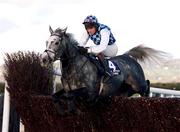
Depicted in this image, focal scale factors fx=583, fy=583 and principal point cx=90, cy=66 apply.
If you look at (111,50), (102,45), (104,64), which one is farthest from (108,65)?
(111,50)

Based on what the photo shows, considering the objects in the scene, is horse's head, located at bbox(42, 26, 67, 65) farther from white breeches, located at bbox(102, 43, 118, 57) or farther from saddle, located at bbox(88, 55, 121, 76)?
white breeches, located at bbox(102, 43, 118, 57)

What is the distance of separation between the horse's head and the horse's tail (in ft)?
8.14

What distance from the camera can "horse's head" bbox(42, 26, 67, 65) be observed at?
637 centimetres

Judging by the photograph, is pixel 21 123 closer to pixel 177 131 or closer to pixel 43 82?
pixel 43 82

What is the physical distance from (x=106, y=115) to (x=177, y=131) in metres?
1.10

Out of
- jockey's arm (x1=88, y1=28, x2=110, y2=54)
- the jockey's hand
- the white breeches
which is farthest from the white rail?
jockey's arm (x1=88, y1=28, x2=110, y2=54)

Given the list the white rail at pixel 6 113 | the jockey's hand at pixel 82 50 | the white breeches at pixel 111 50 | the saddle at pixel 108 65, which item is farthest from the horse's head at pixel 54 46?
the white rail at pixel 6 113

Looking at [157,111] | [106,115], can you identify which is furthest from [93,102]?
[157,111]

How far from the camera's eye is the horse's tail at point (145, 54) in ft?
29.9

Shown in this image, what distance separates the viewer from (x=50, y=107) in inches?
292

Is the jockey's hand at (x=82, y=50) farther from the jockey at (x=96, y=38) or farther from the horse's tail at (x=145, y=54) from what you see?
the horse's tail at (x=145, y=54)

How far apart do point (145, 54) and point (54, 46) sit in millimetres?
2943

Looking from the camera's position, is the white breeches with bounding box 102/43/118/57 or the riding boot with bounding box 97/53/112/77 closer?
the riding boot with bounding box 97/53/112/77

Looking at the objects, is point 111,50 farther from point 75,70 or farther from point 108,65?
point 75,70
